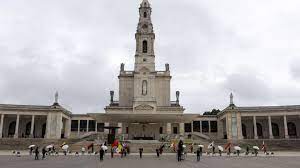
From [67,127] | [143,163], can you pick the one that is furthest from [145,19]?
[143,163]

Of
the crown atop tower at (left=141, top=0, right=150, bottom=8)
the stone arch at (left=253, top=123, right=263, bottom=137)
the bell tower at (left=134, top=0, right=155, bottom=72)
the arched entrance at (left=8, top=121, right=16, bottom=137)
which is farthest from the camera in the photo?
→ the crown atop tower at (left=141, top=0, right=150, bottom=8)

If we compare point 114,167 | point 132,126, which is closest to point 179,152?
point 114,167

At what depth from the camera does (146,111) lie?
2749 inches

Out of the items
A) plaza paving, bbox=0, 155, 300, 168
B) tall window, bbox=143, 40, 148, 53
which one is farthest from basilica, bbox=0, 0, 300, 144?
plaza paving, bbox=0, 155, 300, 168

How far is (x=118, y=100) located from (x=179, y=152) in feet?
183

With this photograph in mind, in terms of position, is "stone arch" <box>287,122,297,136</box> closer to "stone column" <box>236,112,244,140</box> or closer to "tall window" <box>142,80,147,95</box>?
"stone column" <box>236,112,244,140</box>

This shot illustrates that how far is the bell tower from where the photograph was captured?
78.6 m

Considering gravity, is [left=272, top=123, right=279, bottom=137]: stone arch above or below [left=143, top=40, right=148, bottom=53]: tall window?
below

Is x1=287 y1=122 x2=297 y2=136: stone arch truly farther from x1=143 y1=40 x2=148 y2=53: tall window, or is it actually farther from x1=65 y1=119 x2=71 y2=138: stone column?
x1=65 y1=119 x2=71 y2=138: stone column

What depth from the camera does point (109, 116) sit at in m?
53.3

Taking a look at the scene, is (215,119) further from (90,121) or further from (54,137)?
(54,137)

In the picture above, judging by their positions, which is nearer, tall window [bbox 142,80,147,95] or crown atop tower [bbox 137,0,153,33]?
tall window [bbox 142,80,147,95]

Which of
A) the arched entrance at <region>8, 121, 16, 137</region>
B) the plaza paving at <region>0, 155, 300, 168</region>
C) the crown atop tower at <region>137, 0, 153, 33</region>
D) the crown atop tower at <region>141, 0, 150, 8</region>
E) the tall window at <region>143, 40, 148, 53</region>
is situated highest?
the crown atop tower at <region>141, 0, 150, 8</region>

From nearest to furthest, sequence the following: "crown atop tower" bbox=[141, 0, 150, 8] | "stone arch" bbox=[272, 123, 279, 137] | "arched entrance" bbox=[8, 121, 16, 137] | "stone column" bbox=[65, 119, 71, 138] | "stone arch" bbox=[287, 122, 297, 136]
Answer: "stone arch" bbox=[287, 122, 297, 136], "stone arch" bbox=[272, 123, 279, 137], "arched entrance" bbox=[8, 121, 16, 137], "stone column" bbox=[65, 119, 71, 138], "crown atop tower" bbox=[141, 0, 150, 8]
